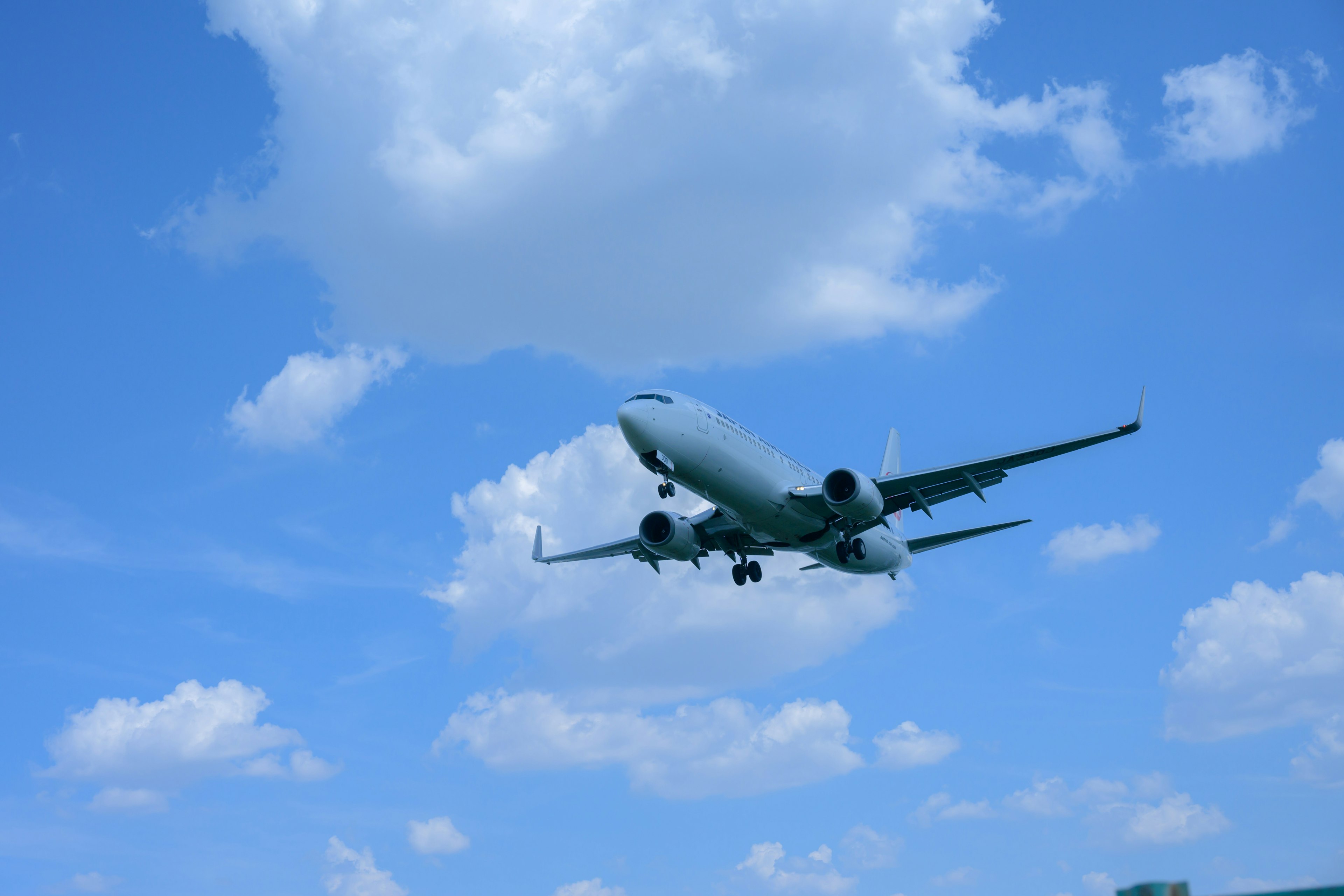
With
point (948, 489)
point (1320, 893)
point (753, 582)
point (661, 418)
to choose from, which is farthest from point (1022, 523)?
point (1320, 893)

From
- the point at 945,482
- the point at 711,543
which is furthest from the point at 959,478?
the point at 711,543

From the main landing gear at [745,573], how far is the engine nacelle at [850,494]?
8.05 meters

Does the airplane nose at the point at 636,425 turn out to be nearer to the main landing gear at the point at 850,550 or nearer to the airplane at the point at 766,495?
the airplane at the point at 766,495

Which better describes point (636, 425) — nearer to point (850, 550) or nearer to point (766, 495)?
point (766, 495)

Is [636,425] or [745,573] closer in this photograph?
[636,425]

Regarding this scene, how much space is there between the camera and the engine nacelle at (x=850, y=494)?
39.8 meters

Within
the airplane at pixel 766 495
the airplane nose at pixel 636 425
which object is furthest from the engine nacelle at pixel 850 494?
the airplane nose at pixel 636 425

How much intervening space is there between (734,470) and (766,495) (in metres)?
2.17

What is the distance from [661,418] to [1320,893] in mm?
24689

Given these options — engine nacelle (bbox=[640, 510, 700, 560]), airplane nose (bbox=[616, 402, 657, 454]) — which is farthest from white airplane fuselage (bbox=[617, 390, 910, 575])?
engine nacelle (bbox=[640, 510, 700, 560])

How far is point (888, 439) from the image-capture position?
61281 mm

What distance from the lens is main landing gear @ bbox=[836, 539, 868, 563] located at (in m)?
45.0

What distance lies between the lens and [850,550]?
45.6m

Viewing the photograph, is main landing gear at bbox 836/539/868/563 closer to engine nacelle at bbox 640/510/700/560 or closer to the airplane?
the airplane
